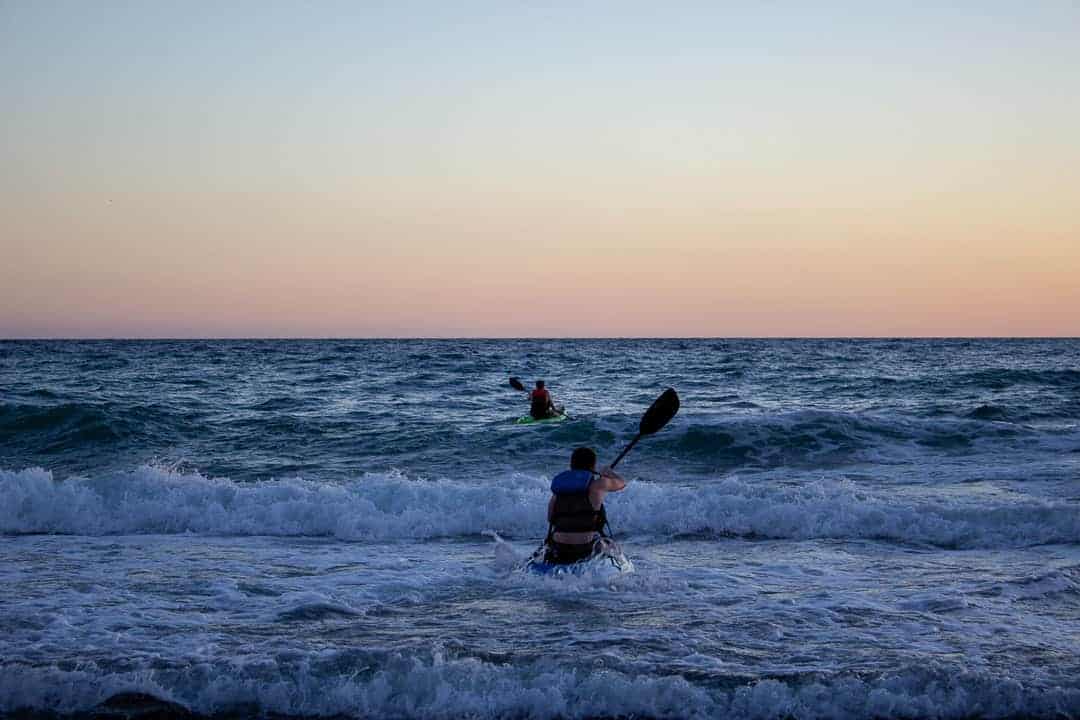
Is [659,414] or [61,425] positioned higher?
[659,414]

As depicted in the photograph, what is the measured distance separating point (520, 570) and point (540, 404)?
13288 millimetres

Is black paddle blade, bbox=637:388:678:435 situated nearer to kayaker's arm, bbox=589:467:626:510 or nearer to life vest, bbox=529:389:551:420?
kayaker's arm, bbox=589:467:626:510

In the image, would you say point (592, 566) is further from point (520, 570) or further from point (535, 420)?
point (535, 420)

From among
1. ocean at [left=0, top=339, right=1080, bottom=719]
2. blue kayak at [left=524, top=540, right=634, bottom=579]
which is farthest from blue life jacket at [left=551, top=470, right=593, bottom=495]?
ocean at [left=0, top=339, right=1080, bottom=719]

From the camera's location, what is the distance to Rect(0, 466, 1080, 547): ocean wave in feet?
37.2

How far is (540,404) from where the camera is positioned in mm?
22250

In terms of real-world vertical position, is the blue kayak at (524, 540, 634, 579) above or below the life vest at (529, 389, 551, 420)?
below

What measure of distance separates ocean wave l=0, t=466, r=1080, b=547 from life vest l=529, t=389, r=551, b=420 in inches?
327

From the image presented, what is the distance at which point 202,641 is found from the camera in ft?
22.7

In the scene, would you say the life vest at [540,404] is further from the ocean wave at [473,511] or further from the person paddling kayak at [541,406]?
the ocean wave at [473,511]

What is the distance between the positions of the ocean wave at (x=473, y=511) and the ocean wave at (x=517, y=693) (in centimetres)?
528

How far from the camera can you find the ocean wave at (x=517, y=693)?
575 cm

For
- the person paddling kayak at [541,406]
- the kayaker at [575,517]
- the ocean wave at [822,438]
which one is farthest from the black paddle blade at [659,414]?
the person paddling kayak at [541,406]

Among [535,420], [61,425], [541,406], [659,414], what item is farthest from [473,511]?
[61,425]
